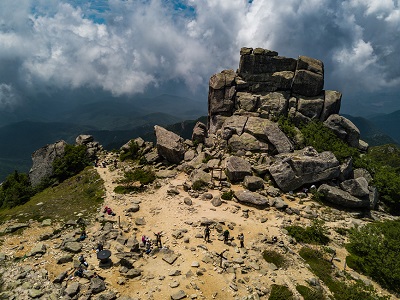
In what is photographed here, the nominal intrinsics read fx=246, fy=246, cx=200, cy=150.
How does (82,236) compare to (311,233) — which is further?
(311,233)

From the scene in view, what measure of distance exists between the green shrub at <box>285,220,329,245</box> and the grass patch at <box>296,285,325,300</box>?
8.82m

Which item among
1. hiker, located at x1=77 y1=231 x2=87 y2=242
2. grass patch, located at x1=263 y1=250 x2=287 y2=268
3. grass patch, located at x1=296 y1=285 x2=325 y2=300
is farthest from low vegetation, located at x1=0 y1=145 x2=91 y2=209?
grass patch, located at x1=296 y1=285 x2=325 y2=300

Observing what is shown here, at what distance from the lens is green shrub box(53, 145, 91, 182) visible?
210ft

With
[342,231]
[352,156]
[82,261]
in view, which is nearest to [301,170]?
[342,231]

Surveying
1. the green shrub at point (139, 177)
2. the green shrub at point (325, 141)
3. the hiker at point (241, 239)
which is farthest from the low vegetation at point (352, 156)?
the green shrub at point (139, 177)

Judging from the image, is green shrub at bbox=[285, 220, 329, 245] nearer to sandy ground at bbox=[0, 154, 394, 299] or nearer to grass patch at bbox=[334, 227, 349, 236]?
sandy ground at bbox=[0, 154, 394, 299]

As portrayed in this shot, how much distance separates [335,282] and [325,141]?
37.5 m

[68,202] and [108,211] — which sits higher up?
[108,211]

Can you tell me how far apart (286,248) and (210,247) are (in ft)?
30.3

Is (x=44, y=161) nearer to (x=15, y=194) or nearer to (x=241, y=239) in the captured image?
(x=15, y=194)

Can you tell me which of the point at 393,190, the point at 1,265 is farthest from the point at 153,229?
the point at 393,190

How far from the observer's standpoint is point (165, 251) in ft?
94.6

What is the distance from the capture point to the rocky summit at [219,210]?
961 inches

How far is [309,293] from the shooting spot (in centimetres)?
2297
